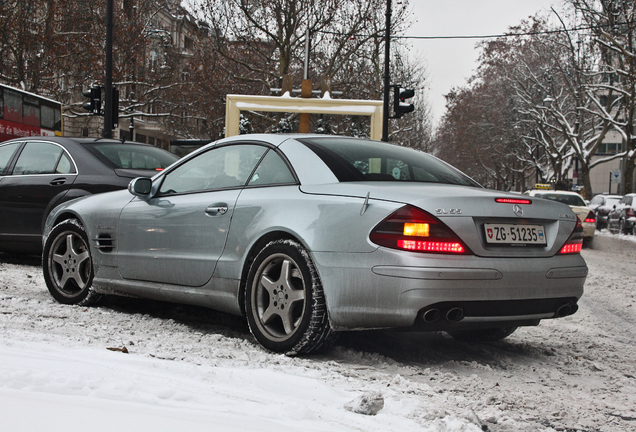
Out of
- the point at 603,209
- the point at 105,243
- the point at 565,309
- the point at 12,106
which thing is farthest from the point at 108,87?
the point at 603,209

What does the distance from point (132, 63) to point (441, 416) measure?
36200 millimetres

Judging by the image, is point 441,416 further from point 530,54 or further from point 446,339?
point 530,54

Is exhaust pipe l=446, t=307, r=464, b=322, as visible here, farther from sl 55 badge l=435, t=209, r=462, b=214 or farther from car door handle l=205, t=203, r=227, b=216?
car door handle l=205, t=203, r=227, b=216

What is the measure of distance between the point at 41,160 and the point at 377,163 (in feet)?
17.9

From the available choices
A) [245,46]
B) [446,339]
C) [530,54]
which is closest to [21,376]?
[446,339]

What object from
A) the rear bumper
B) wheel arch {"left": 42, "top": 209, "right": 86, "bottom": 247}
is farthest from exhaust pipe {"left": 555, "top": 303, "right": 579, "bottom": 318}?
wheel arch {"left": 42, "top": 209, "right": 86, "bottom": 247}

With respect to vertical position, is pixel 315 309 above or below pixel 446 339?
above

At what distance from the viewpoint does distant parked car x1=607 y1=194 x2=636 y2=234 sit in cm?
2517

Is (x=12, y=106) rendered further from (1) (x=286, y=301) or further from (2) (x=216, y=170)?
(1) (x=286, y=301)

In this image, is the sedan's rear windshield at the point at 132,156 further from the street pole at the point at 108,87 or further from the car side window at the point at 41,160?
the street pole at the point at 108,87

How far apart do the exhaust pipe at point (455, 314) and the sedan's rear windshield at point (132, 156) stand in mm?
5308

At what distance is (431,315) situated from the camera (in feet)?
13.5

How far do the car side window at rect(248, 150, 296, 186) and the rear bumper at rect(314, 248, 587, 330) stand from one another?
751mm

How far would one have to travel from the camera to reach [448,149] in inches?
3211
